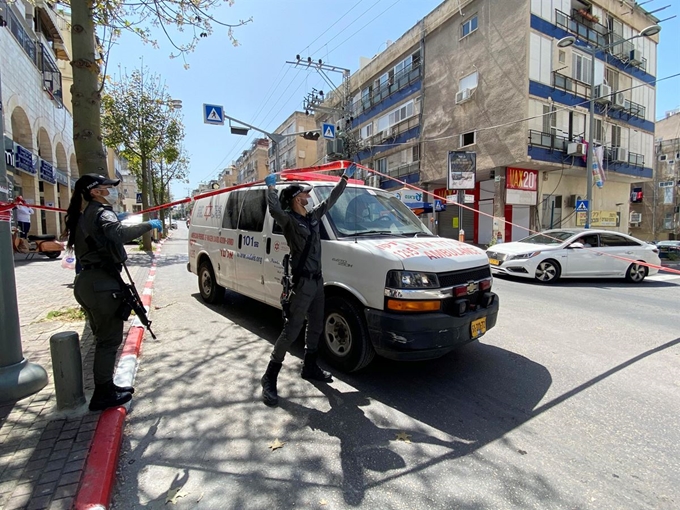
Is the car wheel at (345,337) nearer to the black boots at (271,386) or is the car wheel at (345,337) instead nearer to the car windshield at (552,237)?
the black boots at (271,386)

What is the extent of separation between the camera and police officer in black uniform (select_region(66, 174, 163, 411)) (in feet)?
10.1

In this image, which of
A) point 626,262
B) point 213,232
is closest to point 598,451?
point 213,232

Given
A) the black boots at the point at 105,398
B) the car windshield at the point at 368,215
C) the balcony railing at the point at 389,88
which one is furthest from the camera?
the balcony railing at the point at 389,88

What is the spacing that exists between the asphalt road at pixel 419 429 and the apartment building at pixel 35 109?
48.5 feet

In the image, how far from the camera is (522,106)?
61.8ft

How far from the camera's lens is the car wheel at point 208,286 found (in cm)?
700

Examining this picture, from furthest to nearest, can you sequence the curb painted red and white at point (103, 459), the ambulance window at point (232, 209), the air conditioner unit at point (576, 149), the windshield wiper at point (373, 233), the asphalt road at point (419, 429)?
the air conditioner unit at point (576, 149) < the ambulance window at point (232, 209) < the windshield wiper at point (373, 233) < the asphalt road at point (419, 429) < the curb painted red and white at point (103, 459)

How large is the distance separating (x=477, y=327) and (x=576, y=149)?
2024cm

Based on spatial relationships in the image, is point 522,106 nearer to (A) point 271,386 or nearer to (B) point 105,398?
(A) point 271,386

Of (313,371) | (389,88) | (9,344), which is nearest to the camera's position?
(9,344)

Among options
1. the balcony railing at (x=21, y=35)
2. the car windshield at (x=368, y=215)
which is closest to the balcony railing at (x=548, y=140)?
the car windshield at (x=368, y=215)

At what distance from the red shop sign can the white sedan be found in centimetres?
984

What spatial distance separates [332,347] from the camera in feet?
13.9

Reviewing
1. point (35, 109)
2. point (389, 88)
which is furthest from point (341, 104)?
point (35, 109)
